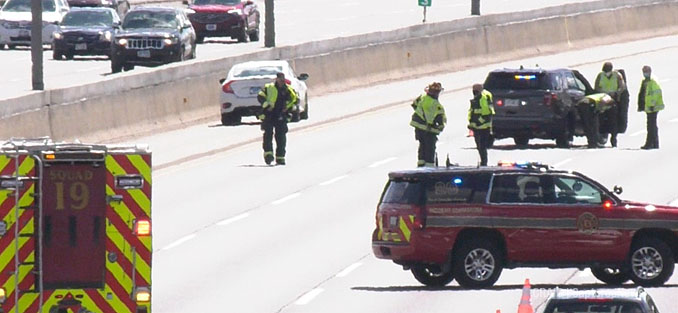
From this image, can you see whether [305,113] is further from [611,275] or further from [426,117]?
[611,275]

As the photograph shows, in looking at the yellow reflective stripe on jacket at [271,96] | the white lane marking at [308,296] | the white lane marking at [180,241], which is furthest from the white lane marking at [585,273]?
the yellow reflective stripe on jacket at [271,96]

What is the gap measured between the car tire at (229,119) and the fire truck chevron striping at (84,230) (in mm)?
26746

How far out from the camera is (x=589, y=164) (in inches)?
1518

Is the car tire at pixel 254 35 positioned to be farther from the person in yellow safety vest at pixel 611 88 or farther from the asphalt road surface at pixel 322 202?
the person in yellow safety vest at pixel 611 88

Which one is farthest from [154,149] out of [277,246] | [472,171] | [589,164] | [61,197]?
[61,197]

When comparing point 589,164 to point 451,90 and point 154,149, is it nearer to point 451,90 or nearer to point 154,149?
point 154,149

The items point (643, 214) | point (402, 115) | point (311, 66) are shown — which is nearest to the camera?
point (643, 214)

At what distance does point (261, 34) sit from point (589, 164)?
33.2 metres

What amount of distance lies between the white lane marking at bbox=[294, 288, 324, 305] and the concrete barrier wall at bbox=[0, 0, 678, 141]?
12.5 metres

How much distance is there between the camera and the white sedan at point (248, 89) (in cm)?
4556

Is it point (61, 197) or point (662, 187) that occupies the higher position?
point (61, 197)

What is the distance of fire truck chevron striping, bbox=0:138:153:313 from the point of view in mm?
18719

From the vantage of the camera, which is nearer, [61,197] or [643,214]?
[61,197]

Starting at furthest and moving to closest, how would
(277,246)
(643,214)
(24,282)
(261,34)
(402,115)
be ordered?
(261,34) → (402,115) → (277,246) → (643,214) → (24,282)
